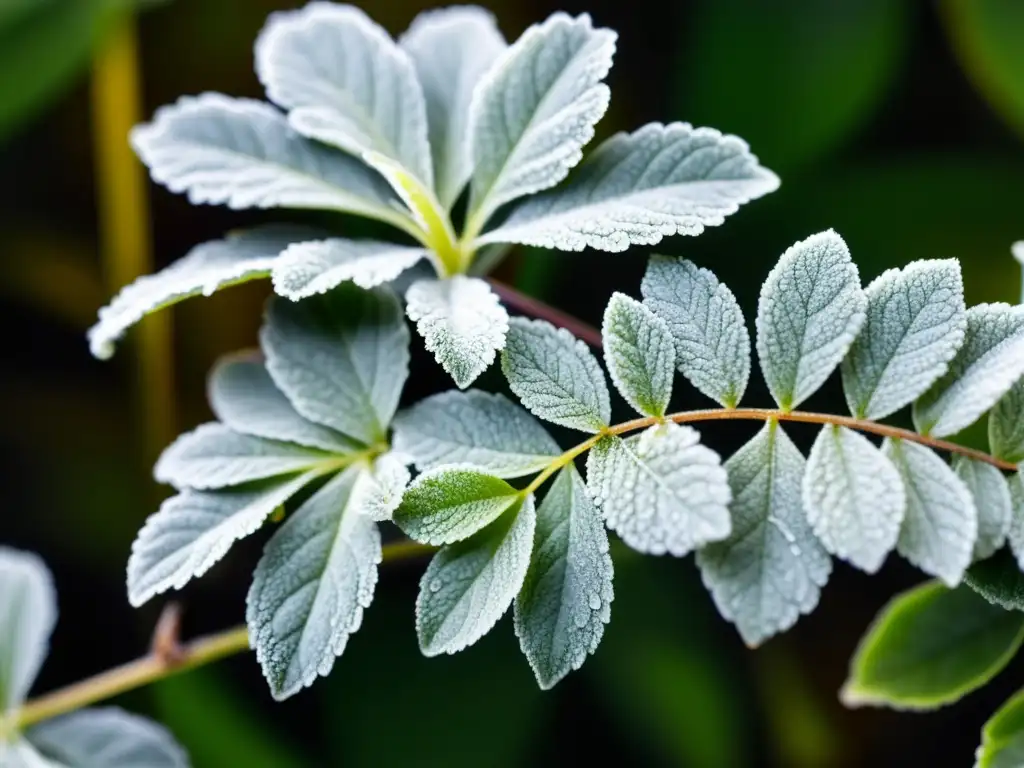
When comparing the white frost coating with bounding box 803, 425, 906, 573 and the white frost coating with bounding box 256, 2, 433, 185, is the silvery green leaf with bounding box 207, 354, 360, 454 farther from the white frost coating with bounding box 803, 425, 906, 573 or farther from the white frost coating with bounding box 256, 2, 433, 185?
the white frost coating with bounding box 803, 425, 906, 573

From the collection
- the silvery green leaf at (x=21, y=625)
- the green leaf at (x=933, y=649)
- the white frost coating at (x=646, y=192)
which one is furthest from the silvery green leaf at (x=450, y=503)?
the silvery green leaf at (x=21, y=625)

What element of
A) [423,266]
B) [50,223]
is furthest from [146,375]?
[423,266]

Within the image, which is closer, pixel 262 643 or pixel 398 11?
pixel 262 643

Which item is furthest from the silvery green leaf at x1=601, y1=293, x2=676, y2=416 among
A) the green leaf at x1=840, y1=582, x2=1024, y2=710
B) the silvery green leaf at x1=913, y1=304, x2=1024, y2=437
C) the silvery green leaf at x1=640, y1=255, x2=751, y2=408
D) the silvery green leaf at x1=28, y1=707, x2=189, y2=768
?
the silvery green leaf at x1=28, y1=707, x2=189, y2=768

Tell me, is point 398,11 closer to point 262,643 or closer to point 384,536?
point 384,536

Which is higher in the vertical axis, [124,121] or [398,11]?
[398,11]

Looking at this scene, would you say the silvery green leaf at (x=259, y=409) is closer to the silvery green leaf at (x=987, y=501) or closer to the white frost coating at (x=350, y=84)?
the white frost coating at (x=350, y=84)

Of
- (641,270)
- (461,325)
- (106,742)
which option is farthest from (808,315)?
(106,742)
